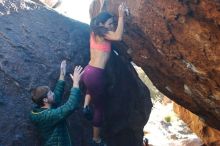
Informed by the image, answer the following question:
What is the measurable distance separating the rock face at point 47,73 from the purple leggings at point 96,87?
0.33 m

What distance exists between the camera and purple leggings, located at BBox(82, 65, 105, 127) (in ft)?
23.2

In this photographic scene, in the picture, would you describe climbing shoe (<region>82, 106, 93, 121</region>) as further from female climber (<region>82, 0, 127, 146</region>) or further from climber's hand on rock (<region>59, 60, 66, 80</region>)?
climber's hand on rock (<region>59, 60, 66, 80</region>)

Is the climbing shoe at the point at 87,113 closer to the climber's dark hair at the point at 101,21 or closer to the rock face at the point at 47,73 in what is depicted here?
the rock face at the point at 47,73

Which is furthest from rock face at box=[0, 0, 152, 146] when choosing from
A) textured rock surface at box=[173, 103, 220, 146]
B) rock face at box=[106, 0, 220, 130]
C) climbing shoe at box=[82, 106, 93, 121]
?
textured rock surface at box=[173, 103, 220, 146]

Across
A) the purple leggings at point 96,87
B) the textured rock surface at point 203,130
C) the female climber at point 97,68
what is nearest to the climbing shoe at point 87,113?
the female climber at point 97,68

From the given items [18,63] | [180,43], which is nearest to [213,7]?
[180,43]

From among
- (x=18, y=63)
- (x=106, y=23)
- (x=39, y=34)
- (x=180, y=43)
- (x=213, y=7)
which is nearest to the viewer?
(x=213, y=7)

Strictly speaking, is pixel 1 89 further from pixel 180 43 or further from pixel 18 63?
pixel 180 43

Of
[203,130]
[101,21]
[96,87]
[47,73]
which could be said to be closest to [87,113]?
[96,87]

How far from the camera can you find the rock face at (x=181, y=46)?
5.23 meters

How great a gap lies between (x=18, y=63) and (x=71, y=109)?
1.74 meters

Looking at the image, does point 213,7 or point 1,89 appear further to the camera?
point 1,89

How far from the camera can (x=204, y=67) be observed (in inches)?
222

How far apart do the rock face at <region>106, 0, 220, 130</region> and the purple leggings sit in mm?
1015
